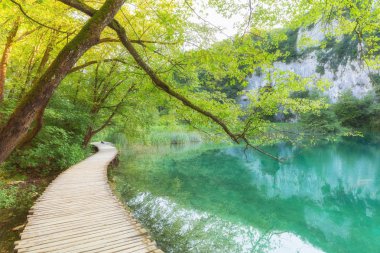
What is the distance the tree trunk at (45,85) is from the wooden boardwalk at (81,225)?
2307mm

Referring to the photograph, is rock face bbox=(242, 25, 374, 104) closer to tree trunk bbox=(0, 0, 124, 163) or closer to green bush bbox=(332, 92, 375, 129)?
green bush bbox=(332, 92, 375, 129)

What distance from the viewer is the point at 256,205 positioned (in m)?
10.7

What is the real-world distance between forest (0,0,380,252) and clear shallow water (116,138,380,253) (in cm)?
49

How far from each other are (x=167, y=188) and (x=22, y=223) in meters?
6.55

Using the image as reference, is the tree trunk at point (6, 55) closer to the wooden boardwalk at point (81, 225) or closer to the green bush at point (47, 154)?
the green bush at point (47, 154)

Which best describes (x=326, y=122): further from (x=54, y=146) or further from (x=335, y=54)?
(x=54, y=146)

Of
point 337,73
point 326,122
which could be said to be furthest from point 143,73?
point 337,73

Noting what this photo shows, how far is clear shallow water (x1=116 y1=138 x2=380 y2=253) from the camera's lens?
7.52 m

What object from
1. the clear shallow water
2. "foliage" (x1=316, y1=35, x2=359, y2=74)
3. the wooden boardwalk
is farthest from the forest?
"foliage" (x1=316, y1=35, x2=359, y2=74)

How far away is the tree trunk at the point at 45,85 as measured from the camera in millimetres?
2584

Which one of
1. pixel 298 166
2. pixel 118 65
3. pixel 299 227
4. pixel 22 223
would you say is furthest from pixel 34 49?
pixel 298 166

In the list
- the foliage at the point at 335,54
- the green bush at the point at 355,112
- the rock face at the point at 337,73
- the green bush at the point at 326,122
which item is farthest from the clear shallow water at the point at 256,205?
the foliage at the point at 335,54

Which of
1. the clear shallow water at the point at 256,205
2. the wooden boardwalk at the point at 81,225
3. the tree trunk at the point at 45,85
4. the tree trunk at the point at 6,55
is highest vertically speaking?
the tree trunk at the point at 6,55

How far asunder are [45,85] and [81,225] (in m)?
3.42
